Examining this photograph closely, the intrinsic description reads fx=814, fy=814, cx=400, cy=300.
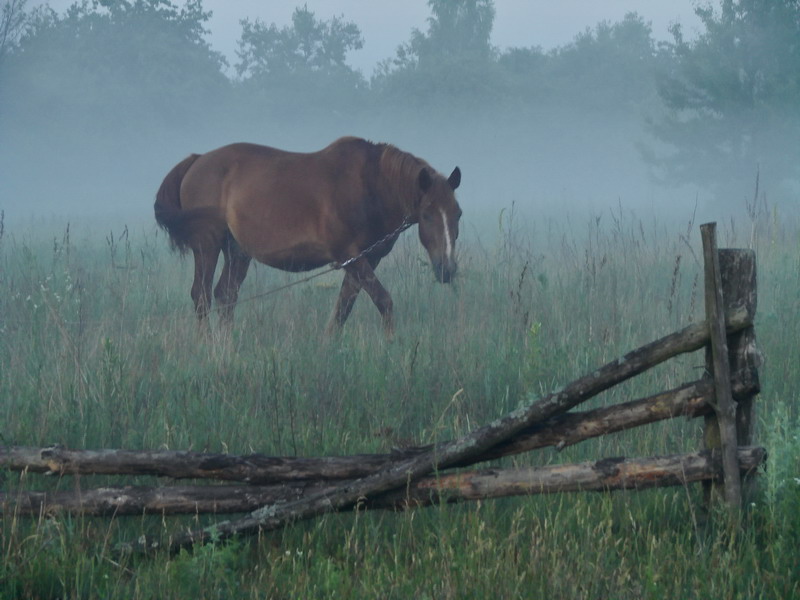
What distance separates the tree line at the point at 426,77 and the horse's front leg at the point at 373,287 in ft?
47.8

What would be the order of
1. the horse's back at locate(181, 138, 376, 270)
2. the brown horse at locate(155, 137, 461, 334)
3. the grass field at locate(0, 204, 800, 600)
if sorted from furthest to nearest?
the horse's back at locate(181, 138, 376, 270)
the brown horse at locate(155, 137, 461, 334)
the grass field at locate(0, 204, 800, 600)

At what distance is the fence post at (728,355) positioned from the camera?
11.0 feet

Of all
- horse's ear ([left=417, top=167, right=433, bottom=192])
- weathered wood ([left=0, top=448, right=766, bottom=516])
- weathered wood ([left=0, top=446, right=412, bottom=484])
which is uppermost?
horse's ear ([left=417, top=167, right=433, bottom=192])

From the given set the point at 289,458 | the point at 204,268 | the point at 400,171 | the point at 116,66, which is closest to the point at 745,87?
the point at 400,171

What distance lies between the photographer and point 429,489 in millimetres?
3482

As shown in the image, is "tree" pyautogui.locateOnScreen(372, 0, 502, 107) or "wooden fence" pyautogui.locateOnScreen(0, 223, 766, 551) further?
"tree" pyautogui.locateOnScreen(372, 0, 502, 107)

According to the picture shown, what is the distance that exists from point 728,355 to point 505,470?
3.49 ft

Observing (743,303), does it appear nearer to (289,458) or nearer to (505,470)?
(505,470)

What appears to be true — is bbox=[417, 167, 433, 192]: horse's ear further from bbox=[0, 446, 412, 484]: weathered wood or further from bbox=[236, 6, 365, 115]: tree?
bbox=[236, 6, 365, 115]: tree

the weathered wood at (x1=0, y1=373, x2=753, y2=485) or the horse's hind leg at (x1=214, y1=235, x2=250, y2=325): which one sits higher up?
the horse's hind leg at (x1=214, y1=235, x2=250, y2=325)

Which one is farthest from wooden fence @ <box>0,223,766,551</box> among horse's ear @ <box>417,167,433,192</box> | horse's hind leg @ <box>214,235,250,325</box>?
horse's hind leg @ <box>214,235,250,325</box>

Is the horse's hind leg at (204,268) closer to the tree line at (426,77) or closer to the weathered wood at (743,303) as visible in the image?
the weathered wood at (743,303)

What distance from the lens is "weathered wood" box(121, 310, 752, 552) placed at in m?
3.38

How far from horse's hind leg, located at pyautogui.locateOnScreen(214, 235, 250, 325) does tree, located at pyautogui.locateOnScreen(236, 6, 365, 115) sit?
41414mm
